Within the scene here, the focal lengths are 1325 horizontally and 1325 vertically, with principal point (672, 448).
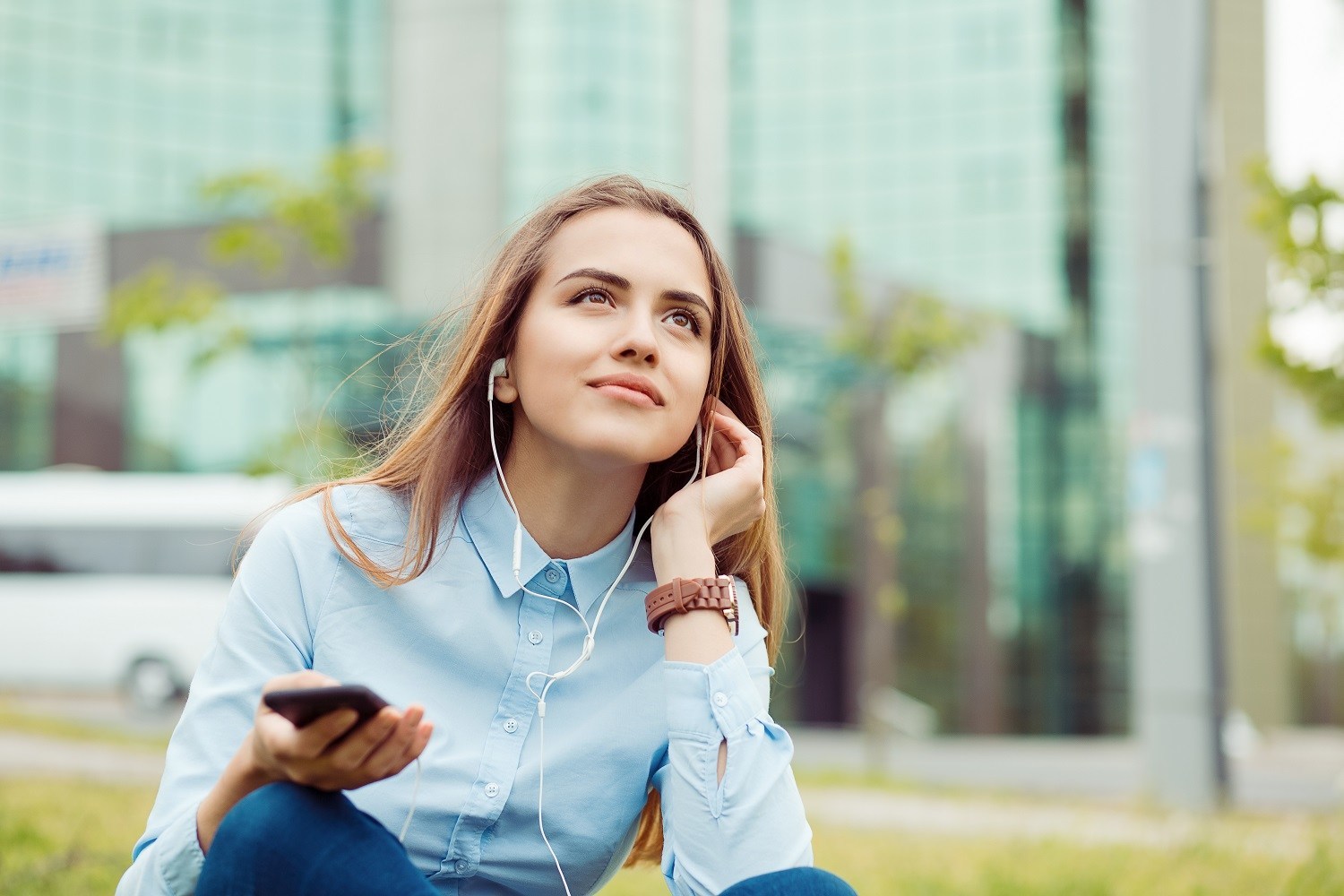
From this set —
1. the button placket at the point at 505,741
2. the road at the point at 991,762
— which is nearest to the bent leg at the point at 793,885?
the button placket at the point at 505,741

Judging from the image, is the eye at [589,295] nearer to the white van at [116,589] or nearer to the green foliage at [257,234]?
the green foliage at [257,234]

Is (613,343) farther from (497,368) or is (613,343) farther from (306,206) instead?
(306,206)

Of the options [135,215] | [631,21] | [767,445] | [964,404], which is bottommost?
[964,404]

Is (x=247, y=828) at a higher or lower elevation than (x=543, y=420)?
lower

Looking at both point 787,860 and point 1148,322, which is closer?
point 787,860

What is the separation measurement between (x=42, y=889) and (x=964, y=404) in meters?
18.2

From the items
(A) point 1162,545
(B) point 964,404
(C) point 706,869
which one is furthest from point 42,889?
(B) point 964,404

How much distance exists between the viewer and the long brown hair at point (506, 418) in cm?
208

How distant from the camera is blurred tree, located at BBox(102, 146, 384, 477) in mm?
9336

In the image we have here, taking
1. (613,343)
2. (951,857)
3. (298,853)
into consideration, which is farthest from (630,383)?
(951,857)

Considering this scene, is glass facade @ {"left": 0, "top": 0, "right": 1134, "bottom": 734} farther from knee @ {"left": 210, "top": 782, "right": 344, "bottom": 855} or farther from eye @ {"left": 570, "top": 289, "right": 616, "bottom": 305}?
knee @ {"left": 210, "top": 782, "right": 344, "bottom": 855}

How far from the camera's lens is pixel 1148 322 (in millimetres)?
8188

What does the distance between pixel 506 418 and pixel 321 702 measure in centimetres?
88

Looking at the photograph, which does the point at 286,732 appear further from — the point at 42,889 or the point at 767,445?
the point at 42,889
